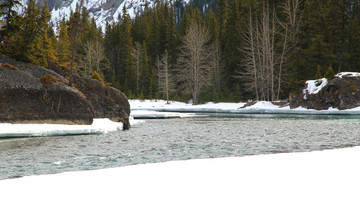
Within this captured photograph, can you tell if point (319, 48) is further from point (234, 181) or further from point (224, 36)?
point (234, 181)

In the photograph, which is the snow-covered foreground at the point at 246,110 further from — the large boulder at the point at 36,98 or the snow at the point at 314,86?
the large boulder at the point at 36,98

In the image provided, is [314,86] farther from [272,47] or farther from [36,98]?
[36,98]

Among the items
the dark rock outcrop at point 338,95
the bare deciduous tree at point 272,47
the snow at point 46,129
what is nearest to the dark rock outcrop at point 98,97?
the snow at point 46,129

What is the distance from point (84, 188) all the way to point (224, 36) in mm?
54313

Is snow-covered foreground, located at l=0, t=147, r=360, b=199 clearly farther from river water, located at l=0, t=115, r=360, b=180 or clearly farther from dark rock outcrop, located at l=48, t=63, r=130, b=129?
dark rock outcrop, located at l=48, t=63, r=130, b=129

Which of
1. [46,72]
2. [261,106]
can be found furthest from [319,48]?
[46,72]

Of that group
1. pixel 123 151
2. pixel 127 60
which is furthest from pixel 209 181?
pixel 127 60

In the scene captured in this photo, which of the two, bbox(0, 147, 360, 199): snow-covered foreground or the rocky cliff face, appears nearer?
bbox(0, 147, 360, 199): snow-covered foreground

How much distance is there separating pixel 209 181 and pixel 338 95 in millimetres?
25996

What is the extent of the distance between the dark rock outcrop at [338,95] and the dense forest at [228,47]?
1496 mm

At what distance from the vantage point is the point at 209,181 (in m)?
4.13

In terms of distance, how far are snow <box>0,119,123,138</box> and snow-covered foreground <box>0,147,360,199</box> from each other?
892cm

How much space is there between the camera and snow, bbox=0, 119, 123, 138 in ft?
39.4

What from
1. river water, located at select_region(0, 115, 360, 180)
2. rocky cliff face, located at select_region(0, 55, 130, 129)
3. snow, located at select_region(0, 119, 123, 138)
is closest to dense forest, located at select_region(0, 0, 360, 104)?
rocky cliff face, located at select_region(0, 55, 130, 129)
